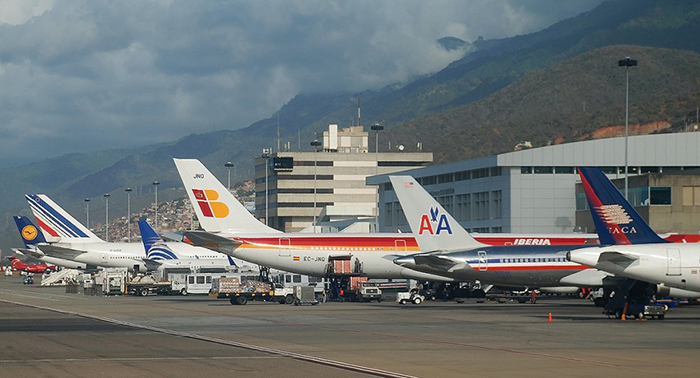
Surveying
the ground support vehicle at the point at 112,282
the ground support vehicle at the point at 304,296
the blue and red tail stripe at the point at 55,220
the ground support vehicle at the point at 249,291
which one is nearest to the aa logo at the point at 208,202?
the ground support vehicle at the point at 249,291

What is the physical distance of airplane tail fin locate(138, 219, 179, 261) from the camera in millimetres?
117125

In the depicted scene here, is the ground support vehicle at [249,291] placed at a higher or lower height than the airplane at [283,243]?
lower

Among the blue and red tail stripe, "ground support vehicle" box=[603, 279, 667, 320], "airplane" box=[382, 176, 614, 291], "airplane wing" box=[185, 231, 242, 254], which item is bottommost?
"ground support vehicle" box=[603, 279, 667, 320]

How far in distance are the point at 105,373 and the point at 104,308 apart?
1748 inches

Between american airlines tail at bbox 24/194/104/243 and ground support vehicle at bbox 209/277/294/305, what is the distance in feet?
179

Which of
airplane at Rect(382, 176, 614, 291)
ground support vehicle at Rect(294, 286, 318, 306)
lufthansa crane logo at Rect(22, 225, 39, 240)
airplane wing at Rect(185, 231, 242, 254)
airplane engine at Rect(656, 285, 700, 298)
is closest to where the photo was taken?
airplane engine at Rect(656, 285, 700, 298)

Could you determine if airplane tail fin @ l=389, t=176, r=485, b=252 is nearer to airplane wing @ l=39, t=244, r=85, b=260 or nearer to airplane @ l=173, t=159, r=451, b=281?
airplane @ l=173, t=159, r=451, b=281

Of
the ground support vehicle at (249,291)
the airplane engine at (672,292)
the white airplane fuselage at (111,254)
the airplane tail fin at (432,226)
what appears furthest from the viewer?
the white airplane fuselage at (111,254)

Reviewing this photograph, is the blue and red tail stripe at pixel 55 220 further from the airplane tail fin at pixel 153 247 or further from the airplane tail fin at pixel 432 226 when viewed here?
the airplane tail fin at pixel 432 226

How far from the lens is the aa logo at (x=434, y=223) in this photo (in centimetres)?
6994

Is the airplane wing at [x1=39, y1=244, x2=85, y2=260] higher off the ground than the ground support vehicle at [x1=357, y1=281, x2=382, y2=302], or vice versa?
the airplane wing at [x1=39, y1=244, x2=85, y2=260]

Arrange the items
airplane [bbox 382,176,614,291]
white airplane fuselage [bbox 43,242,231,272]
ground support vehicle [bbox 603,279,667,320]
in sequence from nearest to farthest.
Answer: ground support vehicle [bbox 603,279,667,320] < airplane [bbox 382,176,614,291] < white airplane fuselage [bbox 43,242,231,272]

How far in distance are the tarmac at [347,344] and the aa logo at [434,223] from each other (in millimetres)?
6776

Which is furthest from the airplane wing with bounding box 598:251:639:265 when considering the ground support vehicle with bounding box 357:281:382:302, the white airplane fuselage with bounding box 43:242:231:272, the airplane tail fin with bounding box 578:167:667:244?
the white airplane fuselage with bounding box 43:242:231:272
